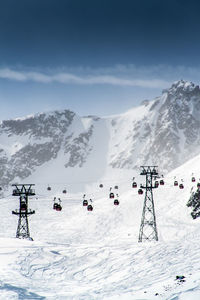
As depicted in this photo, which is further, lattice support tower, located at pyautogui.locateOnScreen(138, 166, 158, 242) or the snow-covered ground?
lattice support tower, located at pyautogui.locateOnScreen(138, 166, 158, 242)

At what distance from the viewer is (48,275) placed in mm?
14555

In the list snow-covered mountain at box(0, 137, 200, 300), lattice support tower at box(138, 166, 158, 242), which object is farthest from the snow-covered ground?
lattice support tower at box(138, 166, 158, 242)

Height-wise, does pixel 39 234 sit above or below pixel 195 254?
below

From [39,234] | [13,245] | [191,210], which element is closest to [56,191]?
[39,234]

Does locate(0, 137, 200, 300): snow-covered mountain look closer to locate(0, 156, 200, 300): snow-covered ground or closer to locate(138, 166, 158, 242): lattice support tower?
locate(0, 156, 200, 300): snow-covered ground

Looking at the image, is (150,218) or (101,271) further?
(150,218)

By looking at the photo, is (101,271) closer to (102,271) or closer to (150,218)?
(102,271)

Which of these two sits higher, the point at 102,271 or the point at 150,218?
the point at 102,271

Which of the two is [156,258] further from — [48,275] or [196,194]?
[196,194]

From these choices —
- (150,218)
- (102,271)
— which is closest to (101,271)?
(102,271)

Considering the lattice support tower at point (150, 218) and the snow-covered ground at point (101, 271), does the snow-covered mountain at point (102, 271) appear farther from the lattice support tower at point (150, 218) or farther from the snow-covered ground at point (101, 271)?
the lattice support tower at point (150, 218)

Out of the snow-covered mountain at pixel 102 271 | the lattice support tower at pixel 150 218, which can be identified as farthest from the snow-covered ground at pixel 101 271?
the lattice support tower at pixel 150 218

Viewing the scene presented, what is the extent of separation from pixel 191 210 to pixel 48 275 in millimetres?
49240

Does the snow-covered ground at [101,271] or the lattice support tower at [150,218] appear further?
the lattice support tower at [150,218]
